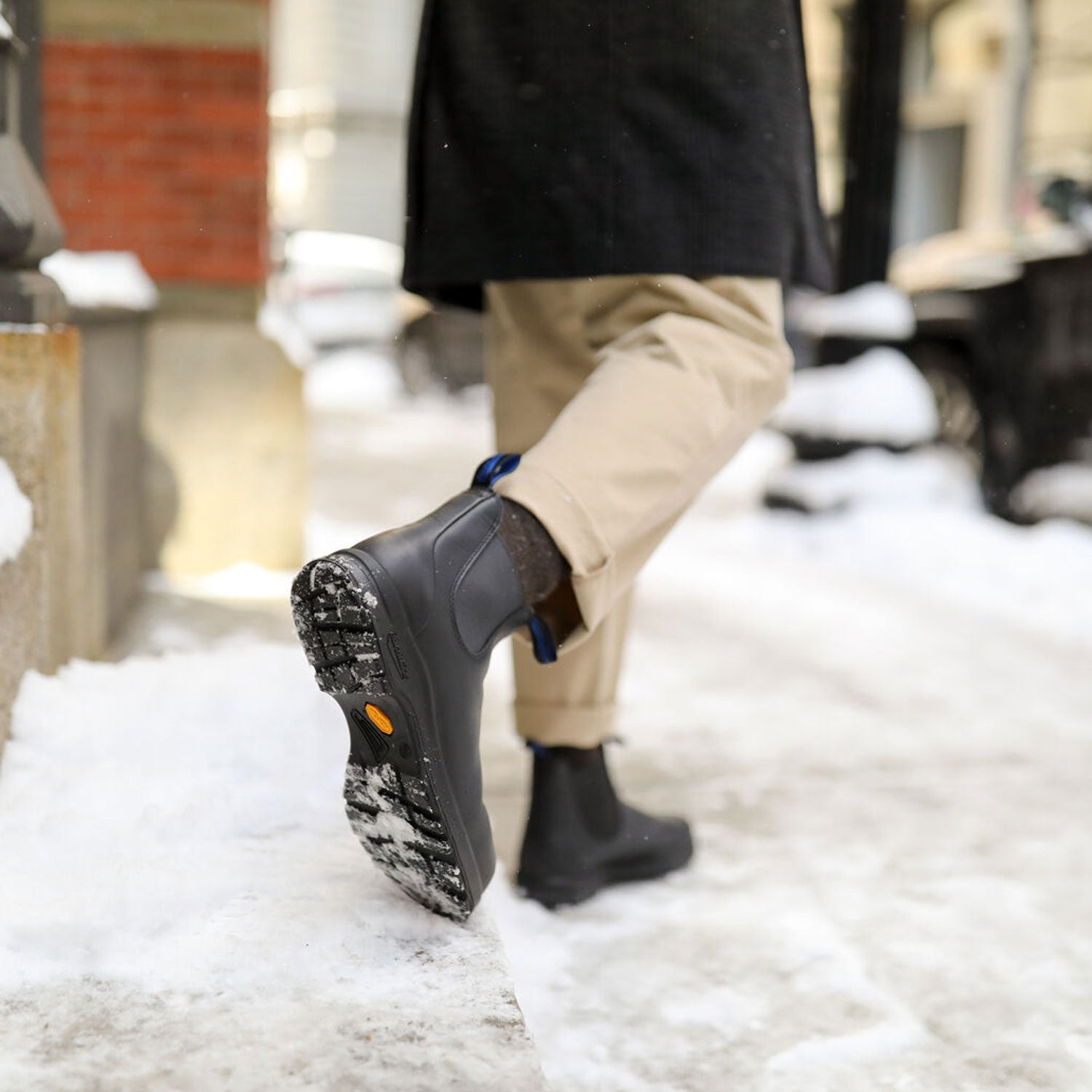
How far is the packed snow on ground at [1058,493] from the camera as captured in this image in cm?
430

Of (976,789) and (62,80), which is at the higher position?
(62,80)

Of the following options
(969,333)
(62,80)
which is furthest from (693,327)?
(969,333)

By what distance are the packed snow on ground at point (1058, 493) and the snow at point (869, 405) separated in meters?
0.45

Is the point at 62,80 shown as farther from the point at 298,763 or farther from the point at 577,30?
the point at 298,763

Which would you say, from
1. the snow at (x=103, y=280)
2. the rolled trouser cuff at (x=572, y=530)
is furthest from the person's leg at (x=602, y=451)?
the snow at (x=103, y=280)

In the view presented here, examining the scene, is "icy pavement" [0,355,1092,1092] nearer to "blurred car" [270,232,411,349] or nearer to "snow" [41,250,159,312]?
"snow" [41,250,159,312]

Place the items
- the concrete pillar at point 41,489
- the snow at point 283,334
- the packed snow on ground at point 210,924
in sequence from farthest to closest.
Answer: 1. the snow at point 283,334
2. the concrete pillar at point 41,489
3. the packed snow on ground at point 210,924

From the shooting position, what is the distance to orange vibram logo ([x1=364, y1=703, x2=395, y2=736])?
3.58 ft

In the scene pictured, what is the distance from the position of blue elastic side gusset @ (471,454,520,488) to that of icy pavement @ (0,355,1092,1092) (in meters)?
0.41

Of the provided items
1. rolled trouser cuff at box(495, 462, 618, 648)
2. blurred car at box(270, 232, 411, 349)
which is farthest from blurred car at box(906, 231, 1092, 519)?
blurred car at box(270, 232, 411, 349)

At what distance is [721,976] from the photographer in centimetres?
152

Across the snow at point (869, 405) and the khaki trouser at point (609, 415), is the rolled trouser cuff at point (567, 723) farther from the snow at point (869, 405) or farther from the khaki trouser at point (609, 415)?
the snow at point (869, 405)

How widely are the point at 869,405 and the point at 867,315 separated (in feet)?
1.17

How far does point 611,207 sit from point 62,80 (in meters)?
2.10
